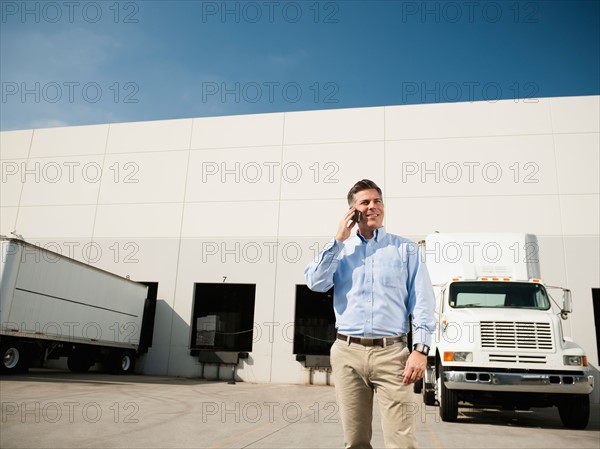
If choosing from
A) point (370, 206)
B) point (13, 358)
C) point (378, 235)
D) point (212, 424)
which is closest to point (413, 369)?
point (378, 235)

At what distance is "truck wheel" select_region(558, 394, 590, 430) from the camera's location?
8.59 meters

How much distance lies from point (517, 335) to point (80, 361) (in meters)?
16.3

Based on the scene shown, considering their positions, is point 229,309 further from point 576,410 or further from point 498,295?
point 576,410

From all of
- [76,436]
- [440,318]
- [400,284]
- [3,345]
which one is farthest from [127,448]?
[3,345]

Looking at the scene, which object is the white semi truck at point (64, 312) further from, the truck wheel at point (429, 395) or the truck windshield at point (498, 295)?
the truck windshield at point (498, 295)

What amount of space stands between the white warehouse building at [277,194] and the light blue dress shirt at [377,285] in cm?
1573

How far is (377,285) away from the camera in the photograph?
11.0ft

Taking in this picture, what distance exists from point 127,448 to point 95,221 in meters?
17.8

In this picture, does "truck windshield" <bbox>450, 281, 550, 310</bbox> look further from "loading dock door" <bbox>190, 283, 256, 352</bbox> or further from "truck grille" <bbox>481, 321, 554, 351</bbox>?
"loading dock door" <bbox>190, 283, 256, 352</bbox>

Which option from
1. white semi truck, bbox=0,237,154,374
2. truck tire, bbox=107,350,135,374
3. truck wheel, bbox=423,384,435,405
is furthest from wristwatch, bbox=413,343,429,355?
truck tire, bbox=107,350,135,374

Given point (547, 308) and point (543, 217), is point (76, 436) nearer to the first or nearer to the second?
point (547, 308)

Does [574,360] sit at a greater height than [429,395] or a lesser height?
greater

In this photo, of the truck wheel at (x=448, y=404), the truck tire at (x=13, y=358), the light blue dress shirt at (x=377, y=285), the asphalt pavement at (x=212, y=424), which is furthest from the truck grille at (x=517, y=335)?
the truck tire at (x=13, y=358)

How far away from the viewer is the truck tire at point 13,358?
14094 mm
